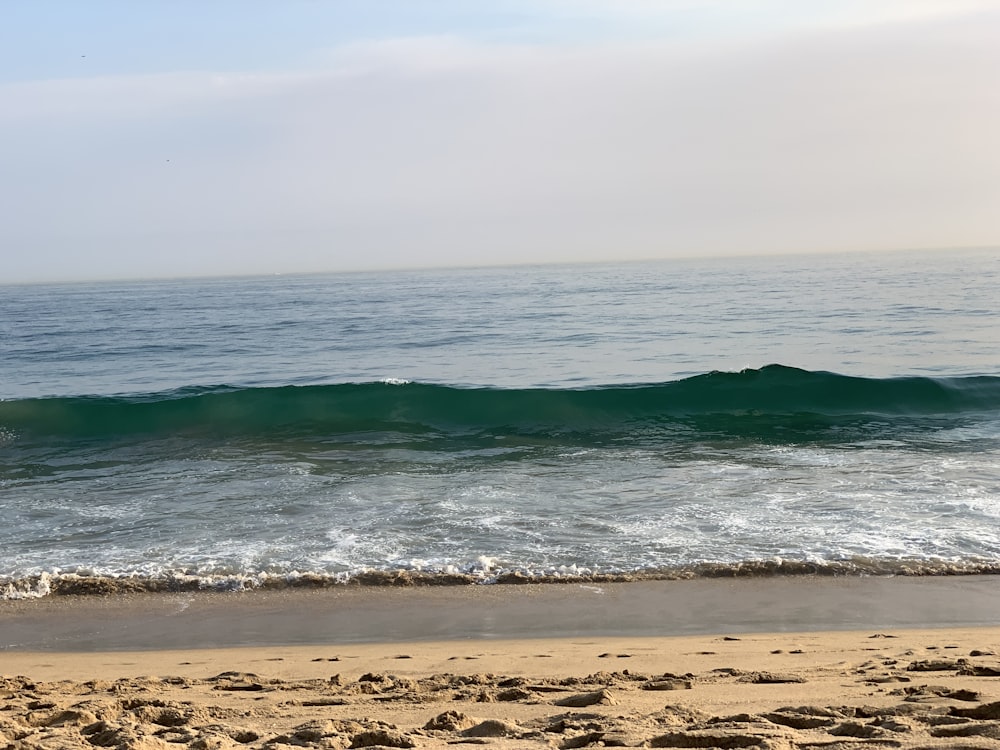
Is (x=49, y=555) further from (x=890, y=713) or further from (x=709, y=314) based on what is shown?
(x=709, y=314)

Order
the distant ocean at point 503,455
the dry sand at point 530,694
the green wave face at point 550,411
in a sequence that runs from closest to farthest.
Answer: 1. the dry sand at point 530,694
2. the distant ocean at point 503,455
3. the green wave face at point 550,411

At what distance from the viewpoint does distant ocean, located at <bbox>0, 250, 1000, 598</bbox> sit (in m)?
7.46

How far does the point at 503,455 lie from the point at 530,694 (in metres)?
8.44

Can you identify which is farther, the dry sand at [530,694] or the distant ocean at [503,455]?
the distant ocean at [503,455]

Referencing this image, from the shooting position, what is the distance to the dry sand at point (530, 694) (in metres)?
3.44

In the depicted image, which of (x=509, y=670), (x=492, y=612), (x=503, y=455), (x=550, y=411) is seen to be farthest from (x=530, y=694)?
(x=550, y=411)

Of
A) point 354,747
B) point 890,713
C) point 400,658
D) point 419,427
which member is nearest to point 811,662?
point 890,713

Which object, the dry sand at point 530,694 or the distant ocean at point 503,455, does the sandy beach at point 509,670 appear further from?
the distant ocean at point 503,455

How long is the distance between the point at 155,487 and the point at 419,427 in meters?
5.36

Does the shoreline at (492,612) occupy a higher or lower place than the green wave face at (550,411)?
lower

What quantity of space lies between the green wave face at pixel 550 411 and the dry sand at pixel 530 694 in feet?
27.7

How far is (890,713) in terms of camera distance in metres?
3.57

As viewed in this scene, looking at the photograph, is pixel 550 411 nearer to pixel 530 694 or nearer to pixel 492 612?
pixel 492 612

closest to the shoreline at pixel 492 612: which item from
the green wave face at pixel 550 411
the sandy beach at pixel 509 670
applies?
the sandy beach at pixel 509 670
